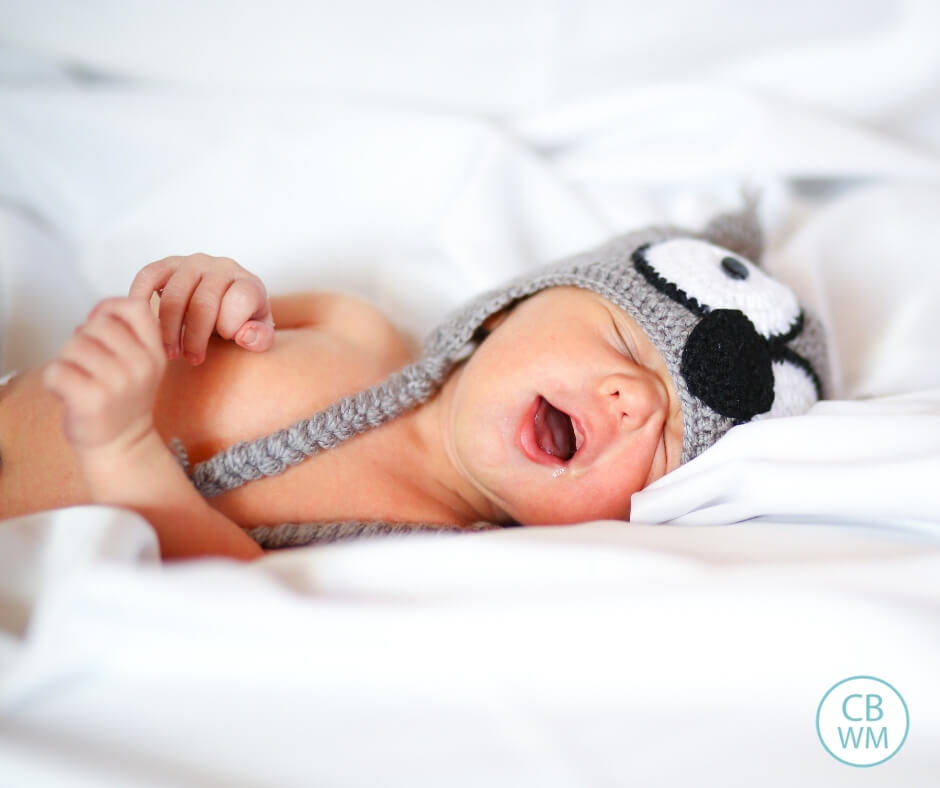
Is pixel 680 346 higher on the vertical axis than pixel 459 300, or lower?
lower

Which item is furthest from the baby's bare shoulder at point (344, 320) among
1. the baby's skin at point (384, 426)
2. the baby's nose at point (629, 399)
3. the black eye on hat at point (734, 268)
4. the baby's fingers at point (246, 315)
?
the black eye on hat at point (734, 268)

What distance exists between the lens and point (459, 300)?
1.49 metres

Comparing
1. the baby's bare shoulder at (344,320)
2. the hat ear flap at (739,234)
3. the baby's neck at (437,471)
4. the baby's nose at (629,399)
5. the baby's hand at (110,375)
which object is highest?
the hat ear flap at (739,234)

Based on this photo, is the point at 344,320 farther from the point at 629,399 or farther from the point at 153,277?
the point at 629,399

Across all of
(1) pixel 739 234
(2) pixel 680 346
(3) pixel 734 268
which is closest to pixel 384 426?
(2) pixel 680 346

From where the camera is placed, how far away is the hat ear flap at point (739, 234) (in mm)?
1261

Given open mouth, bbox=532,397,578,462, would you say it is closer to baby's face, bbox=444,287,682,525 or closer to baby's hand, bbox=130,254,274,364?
baby's face, bbox=444,287,682,525

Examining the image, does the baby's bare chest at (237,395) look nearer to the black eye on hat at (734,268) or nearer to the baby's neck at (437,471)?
the baby's neck at (437,471)

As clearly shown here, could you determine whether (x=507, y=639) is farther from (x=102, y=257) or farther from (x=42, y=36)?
(x=42, y=36)

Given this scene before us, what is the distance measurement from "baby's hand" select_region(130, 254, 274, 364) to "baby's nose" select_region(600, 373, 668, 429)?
426mm

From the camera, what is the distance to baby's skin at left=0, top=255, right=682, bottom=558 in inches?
36.1

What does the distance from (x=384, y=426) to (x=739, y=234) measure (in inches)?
25.4

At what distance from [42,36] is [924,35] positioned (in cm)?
180

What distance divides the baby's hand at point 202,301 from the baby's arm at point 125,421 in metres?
0.13
